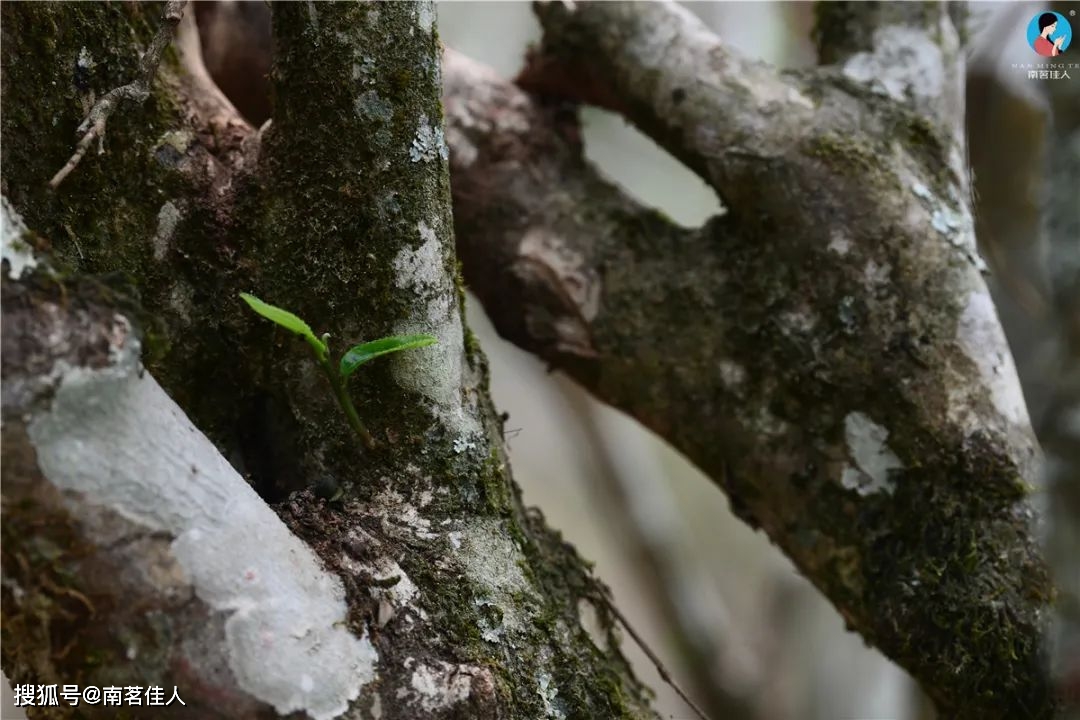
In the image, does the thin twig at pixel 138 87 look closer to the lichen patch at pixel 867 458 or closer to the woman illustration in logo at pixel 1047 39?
the lichen patch at pixel 867 458

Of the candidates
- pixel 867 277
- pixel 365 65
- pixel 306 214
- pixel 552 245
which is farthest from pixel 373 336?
A: pixel 867 277

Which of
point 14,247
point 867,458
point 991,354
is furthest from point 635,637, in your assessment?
point 14,247

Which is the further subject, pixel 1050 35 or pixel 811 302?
pixel 1050 35

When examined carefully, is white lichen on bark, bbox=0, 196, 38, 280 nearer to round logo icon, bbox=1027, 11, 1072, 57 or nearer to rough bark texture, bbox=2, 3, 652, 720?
rough bark texture, bbox=2, 3, 652, 720

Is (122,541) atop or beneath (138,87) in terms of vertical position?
beneath

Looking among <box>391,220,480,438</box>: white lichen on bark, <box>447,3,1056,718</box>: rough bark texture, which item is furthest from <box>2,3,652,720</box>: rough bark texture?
<box>447,3,1056,718</box>: rough bark texture

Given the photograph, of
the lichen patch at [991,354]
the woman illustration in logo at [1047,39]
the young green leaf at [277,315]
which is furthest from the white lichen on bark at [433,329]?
the woman illustration in logo at [1047,39]

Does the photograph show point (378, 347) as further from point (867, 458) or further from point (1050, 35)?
point (1050, 35)
